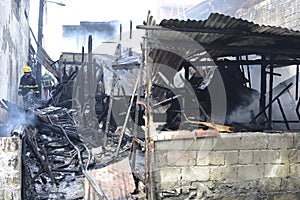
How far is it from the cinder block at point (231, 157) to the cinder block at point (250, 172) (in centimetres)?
14

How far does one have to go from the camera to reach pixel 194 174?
4934 millimetres

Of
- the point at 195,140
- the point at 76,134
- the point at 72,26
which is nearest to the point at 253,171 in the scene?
the point at 195,140

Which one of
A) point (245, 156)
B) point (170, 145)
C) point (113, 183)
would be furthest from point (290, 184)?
point (113, 183)

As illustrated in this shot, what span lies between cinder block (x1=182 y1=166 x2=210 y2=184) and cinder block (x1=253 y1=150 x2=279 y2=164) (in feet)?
2.83

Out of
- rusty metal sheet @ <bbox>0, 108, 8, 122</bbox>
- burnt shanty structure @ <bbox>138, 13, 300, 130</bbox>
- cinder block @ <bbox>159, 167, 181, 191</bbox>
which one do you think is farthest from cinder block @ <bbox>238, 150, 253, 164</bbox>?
rusty metal sheet @ <bbox>0, 108, 8, 122</bbox>

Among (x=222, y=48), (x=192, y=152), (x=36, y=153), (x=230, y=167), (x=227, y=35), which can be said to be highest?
(x=227, y=35)

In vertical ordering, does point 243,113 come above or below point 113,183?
above

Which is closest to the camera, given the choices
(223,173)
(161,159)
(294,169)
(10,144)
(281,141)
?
(10,144)

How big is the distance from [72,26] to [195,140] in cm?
3594

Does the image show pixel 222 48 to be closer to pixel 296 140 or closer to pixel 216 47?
pixel 216 47

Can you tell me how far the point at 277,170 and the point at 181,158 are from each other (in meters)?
1.73

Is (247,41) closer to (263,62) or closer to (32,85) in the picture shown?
(263,62)

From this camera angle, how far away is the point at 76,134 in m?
8.87

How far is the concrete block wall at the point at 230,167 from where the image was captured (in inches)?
191
